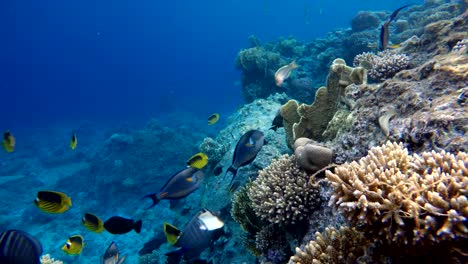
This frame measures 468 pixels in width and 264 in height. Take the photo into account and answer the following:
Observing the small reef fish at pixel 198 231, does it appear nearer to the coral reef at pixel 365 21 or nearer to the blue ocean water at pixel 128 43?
the coral reef at pixel 365 21

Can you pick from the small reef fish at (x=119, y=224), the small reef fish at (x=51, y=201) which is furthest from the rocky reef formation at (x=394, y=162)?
the small reef fish at (x=51, y=201)

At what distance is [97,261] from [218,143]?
688 centimetres

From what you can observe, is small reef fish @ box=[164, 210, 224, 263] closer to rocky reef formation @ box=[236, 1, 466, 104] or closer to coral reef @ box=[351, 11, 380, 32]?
rocky reef formation @ box=[236, 1, 466, 104]

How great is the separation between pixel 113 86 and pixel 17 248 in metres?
85.6

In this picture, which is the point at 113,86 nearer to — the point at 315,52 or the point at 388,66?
the point at 315,52

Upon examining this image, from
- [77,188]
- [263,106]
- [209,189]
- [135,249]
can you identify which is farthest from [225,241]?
[77,188]

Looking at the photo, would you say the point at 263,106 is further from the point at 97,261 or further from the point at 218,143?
the point at 97,261

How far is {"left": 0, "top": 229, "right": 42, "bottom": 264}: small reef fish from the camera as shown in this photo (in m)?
2.64

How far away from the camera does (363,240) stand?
211cm

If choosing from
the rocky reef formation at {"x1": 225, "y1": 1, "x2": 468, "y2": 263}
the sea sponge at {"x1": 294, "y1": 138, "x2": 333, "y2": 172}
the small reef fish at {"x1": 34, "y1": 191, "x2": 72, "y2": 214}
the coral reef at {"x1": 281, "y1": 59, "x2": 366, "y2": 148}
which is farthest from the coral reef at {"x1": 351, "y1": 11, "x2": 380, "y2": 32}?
the small reef fish at {"x1": 34, "y1": 191, "x2": 72, "y2": 214}

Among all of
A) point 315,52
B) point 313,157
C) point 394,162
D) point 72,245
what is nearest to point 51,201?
point 72,245

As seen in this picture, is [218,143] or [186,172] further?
[218,143]

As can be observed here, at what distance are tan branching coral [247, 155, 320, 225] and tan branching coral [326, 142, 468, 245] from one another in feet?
5.07

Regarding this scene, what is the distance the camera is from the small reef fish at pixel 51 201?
4.18m
